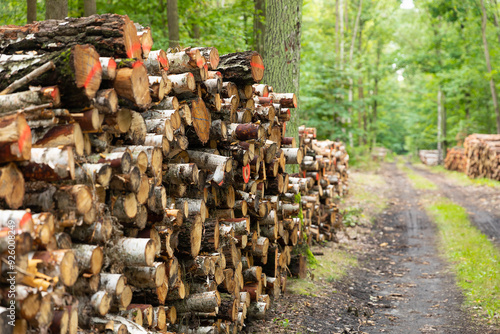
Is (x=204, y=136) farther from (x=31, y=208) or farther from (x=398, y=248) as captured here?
(x=398, y=248)

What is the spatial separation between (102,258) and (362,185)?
57.5ft

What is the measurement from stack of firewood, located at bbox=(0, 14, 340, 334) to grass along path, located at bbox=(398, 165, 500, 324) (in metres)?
3.50

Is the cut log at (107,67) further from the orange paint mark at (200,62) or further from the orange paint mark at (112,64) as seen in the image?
the orange paint mark at (200,62)

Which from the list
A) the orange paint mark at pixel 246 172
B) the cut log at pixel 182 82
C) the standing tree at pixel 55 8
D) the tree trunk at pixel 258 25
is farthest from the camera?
the tree trunk at pixel 258 25

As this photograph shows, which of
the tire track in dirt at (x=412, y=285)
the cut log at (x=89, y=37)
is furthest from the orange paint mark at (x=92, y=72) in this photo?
the tire track in dirt at (x=412, y=285)

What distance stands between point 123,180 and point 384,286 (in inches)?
237

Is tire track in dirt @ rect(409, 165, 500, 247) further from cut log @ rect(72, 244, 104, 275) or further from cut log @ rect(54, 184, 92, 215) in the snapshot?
cut log @ rect(54, 184, 92, 215)

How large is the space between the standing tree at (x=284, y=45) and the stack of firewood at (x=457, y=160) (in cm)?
1969

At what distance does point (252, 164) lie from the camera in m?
5.46

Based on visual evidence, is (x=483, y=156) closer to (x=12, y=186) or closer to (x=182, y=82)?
(x=182, y=82)

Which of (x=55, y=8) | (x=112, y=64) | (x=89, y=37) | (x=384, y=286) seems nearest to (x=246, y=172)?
(x=112, y=64)

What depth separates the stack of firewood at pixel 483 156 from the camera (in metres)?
19.0

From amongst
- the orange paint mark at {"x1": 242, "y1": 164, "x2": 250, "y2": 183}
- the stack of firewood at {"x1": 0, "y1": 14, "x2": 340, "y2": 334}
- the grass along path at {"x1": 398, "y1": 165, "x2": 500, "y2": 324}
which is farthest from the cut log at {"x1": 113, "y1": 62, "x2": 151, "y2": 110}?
the grass along path at {"x1": 398, "y1": 165, "x2": 500, "y2": 324}

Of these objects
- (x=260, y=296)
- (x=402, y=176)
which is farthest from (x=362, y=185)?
(x=260, y=296)
